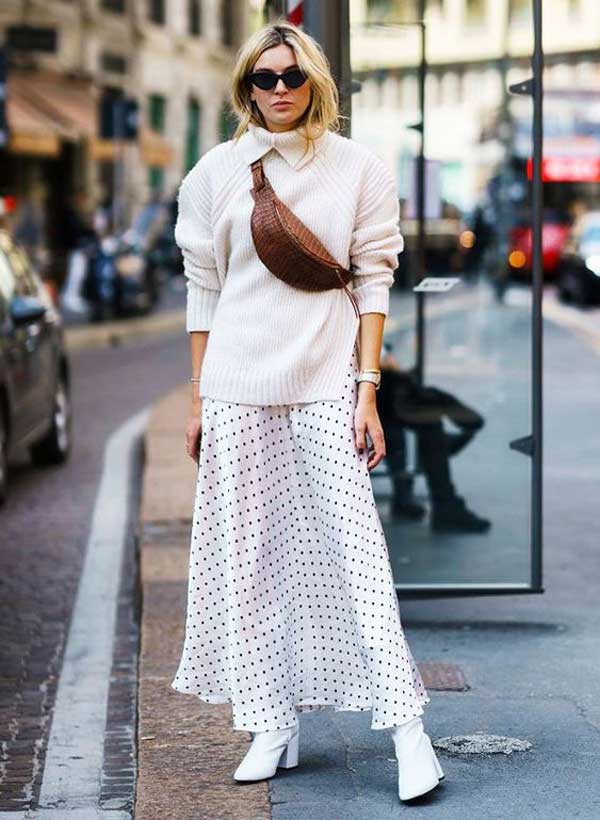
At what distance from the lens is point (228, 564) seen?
462 centimetres

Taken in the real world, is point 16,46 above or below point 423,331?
above

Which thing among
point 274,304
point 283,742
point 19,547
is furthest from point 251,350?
point 19,547

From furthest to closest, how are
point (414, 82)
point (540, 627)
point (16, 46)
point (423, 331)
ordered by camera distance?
point (16, 46), point (423, 331), point (414, 82), point (540, 627)

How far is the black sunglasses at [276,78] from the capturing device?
14.8 ft

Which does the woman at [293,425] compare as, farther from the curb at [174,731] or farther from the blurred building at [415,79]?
the blurred building at [415,79]

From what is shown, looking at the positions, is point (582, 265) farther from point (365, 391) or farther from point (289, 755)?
point (365, 391)

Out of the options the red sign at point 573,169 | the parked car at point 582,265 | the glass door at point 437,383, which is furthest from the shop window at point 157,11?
the glass door at point 437,383

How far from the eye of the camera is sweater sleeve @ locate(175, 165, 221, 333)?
15.3 ft

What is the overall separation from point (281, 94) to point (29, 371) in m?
6.38

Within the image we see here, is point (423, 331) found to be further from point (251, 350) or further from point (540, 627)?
point (251, 350)

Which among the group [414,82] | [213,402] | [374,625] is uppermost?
[414,82]

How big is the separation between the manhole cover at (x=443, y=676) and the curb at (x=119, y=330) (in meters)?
16.2

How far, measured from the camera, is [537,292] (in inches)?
253

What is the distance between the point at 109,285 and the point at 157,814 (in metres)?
21.5
